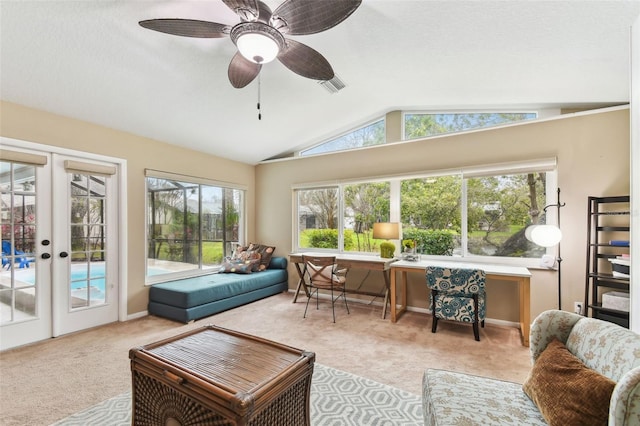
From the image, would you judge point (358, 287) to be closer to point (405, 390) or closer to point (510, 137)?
point (405, 390)

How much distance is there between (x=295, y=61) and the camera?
2.02 m

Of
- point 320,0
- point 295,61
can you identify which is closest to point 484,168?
point 295,61

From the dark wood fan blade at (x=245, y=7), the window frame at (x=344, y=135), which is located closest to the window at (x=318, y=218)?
the window frame at (x=344, y=135)

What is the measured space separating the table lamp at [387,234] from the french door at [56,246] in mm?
3389

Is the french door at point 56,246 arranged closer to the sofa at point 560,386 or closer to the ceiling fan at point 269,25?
the ceiling fan at point 269,25

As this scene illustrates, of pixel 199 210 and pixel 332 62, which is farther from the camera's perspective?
pixel 199 210

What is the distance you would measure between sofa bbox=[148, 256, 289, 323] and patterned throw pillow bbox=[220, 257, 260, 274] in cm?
8

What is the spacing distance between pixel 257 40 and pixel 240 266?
12.0ft

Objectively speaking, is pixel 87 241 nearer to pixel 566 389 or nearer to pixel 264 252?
pixel 264 252

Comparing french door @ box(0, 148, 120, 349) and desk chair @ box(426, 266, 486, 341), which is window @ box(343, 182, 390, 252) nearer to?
Result: desk chair @ box(426, 266, 486, 341)

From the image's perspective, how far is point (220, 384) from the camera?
4.22ft

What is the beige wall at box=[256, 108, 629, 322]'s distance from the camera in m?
2.96

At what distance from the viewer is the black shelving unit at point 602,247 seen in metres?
2.77

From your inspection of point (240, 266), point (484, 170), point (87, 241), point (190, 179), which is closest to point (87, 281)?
point (87, 241)
